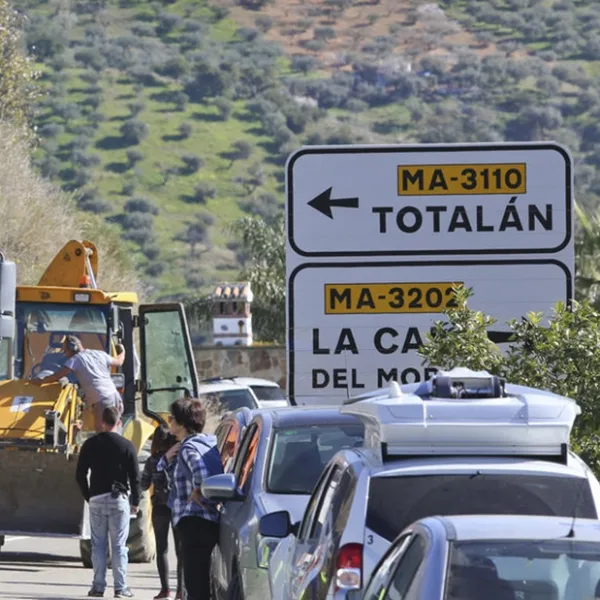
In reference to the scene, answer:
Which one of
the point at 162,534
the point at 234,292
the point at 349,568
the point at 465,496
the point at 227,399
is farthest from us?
the point at 234,292

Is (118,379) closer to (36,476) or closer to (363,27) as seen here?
(36,476)

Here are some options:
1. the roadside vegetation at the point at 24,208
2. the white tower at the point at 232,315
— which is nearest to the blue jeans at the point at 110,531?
the roadside vegetation at the point at 24,208

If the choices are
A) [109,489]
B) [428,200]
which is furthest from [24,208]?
[428,200]

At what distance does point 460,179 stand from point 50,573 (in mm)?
6705

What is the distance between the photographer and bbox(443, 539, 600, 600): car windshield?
6.07 meters

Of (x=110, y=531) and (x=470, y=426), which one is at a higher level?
(x=470, y=426)

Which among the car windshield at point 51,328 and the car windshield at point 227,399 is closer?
the car windshield at point 51,328

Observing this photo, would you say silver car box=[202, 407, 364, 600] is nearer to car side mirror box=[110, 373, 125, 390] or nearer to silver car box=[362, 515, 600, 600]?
silver car box=[362, 515, 600, 600]

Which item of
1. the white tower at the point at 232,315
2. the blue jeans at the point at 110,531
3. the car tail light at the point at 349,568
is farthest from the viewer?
the white tower at the point at 232,315

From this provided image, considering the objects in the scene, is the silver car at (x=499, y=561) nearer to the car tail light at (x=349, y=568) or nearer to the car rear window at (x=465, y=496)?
the car tail light at (x=349, y=568)

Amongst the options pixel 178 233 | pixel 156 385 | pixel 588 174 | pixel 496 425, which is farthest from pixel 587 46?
pixel 496 425

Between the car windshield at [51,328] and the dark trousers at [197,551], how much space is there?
787 cm

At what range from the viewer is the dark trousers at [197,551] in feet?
37.4

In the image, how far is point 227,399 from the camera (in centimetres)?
3309
